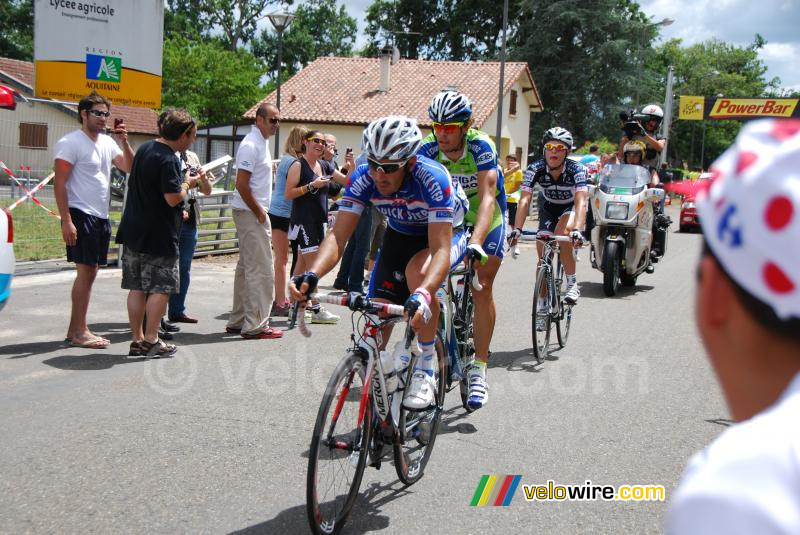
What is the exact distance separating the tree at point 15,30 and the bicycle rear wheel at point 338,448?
6151 centimetres

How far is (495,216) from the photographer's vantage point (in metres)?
6.08

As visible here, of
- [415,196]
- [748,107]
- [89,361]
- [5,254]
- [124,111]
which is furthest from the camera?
[748,107]

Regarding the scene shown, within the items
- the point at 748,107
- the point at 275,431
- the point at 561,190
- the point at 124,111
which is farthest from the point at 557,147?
the point at 748,107

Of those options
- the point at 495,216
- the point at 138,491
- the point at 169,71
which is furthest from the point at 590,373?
the point at 169,71

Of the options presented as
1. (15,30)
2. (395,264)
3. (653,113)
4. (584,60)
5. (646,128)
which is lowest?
(395,264)

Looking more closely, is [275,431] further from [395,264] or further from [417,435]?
[395,264]

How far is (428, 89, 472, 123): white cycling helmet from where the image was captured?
5.58 metres

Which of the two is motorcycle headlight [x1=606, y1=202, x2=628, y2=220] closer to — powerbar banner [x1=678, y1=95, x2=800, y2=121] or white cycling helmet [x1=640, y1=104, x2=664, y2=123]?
white cycling helmet [x1=640, y1=104, x2=664, y2=123]

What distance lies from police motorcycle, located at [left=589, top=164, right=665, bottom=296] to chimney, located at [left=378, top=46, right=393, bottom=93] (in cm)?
3355

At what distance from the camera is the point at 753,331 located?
1.03 meters

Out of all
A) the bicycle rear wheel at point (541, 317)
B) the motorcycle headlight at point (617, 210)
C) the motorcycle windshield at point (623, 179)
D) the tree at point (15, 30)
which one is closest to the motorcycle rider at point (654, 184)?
the motorcycle windshield at point (623, 179)

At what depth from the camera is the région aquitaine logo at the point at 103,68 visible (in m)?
Result: 15.6

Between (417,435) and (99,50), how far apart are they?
44.7ft

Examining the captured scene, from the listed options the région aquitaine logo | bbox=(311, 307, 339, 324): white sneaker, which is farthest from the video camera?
the région aquitaine logo
